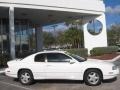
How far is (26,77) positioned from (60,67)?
1.59 m

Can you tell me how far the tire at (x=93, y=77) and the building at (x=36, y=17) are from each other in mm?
10707

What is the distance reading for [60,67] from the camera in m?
11.7

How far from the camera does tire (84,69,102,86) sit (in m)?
11.3

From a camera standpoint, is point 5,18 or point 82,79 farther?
point 5,18

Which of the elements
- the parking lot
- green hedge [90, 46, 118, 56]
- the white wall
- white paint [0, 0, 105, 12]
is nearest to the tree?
the white wall

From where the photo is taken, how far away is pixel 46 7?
75.9 feet

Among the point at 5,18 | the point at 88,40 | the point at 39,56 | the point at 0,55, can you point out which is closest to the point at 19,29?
the point at 5,18

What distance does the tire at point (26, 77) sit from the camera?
1215cm

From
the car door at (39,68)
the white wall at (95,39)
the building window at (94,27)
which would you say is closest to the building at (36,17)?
the white wall at (95,39)

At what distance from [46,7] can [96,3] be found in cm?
600

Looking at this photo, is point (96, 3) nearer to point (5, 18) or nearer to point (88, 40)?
point (88, 40)

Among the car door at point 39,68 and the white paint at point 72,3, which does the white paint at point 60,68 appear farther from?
the white paint at point 72,3

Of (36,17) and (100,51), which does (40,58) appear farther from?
(100,51)

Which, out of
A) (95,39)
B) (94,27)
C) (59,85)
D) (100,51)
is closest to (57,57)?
(59,85)
